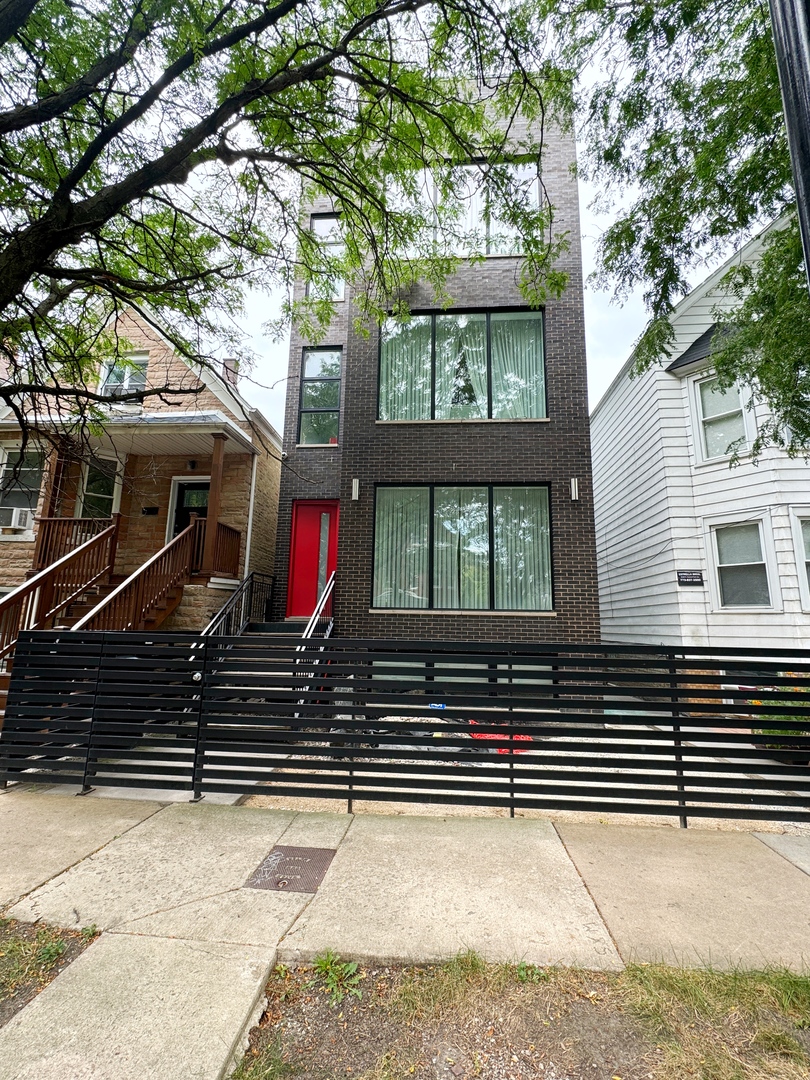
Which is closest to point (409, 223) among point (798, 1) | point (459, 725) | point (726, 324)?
point (726, 324)

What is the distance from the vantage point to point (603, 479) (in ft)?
42.9

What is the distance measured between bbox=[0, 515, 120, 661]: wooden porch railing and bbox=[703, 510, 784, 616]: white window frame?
10140 mm

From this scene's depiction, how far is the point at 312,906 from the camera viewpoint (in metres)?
2.71

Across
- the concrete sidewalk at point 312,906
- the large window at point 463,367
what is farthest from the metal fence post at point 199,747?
the large window at point 463,367

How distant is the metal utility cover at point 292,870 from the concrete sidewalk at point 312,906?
0.06 m

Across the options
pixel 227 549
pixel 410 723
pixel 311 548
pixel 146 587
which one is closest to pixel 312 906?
pixel 410 723

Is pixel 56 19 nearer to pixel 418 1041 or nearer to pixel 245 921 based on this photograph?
pixel 245 921

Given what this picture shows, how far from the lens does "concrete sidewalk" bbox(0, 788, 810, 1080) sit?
1.91 m

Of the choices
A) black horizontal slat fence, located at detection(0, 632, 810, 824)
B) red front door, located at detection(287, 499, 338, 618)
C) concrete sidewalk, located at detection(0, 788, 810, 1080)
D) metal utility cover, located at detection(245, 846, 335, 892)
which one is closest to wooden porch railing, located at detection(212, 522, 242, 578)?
red front door, located at detection(287, 499, 338, 618)

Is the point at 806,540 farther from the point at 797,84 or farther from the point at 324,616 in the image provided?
the point at 797,84

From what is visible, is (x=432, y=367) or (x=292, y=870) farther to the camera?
(x=432, y=367)

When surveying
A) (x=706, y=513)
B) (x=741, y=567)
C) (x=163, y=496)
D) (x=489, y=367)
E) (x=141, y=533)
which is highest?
(x=489, y=367)

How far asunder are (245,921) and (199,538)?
Result: 292 inches

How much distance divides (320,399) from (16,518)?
6640 millimetres
